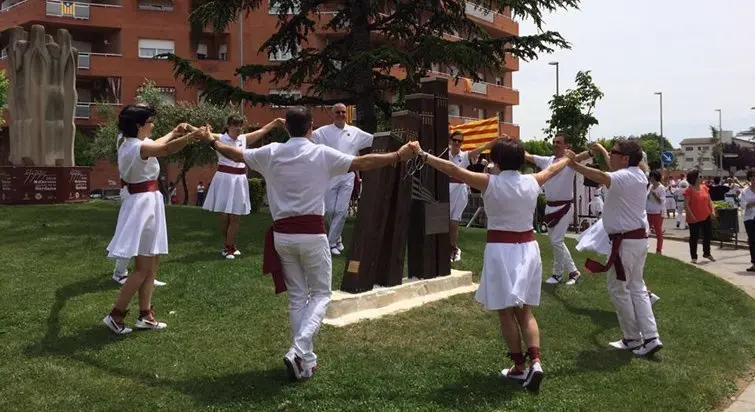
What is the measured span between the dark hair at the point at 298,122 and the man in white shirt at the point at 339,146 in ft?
12.0

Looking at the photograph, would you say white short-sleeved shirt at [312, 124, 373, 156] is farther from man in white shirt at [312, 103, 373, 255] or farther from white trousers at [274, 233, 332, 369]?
white trousers at [274, 233, 332, 369]

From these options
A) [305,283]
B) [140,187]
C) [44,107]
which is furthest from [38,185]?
[305,283]

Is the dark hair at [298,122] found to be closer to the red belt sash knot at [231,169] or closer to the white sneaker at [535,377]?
the white sneaker at [535,377]

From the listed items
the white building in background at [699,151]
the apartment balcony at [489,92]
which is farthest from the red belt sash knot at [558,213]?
the white building in background at [699,151]

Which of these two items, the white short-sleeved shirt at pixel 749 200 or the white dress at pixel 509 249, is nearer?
the white dress at pixel 509 249

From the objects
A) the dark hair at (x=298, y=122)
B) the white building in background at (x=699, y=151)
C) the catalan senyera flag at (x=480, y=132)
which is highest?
the white building in background at (x=699, y=151)

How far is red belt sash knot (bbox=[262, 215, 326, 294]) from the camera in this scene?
16.0 feet

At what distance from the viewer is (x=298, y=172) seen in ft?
15.9

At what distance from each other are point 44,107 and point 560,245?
1768 cm

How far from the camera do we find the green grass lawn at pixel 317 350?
4734 millimetres

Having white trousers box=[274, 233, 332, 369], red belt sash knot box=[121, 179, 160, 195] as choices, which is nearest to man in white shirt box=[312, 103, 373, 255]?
red belt sash knot box=[121, 179, 160, 195]

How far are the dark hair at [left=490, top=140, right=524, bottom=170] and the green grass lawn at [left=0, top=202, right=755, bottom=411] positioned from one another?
179 centimetres

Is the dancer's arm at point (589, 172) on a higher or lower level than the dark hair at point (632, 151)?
lower

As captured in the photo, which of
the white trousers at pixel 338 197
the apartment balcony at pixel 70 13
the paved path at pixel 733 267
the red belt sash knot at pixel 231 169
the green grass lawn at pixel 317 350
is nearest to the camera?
the green grass lawn at pixel 317 350
